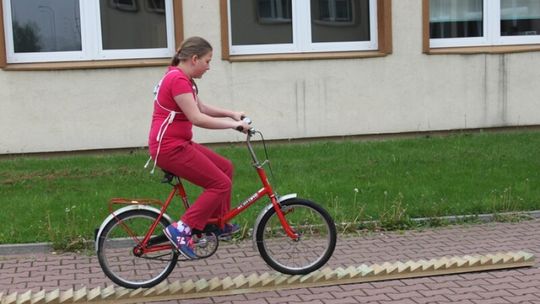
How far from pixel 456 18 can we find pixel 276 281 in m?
8.66

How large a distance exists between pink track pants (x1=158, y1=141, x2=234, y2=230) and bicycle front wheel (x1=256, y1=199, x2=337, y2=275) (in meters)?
0.47

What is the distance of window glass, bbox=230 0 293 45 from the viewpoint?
12.0 metres

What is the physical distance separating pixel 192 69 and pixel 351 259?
87.9 inches

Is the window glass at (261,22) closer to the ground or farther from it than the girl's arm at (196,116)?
farther from it

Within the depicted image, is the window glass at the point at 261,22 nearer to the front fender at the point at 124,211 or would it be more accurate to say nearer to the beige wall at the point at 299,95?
the beige wall at the point at 299,95

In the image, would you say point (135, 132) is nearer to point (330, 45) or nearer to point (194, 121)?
point (330, 45)

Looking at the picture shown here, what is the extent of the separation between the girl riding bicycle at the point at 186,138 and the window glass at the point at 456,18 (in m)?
8.12

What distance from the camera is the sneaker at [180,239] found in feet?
17.8

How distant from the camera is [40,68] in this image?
11.0 metres

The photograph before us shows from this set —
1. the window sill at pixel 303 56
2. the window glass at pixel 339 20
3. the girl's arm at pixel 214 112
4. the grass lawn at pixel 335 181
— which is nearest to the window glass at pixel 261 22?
the window sill at pixel 303 56

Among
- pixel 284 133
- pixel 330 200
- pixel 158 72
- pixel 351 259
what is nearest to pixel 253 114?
pixel 284 133

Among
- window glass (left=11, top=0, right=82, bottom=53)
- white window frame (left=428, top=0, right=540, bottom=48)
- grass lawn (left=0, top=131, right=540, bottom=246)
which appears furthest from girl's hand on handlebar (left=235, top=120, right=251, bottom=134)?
white window frame (left=428, top=0, right=540, bottom=48)

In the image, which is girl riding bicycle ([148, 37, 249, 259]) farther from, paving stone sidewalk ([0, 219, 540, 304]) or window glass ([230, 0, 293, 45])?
window glass ([230, 0, 293, 45])

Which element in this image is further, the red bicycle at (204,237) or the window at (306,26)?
the window at (306,26)
